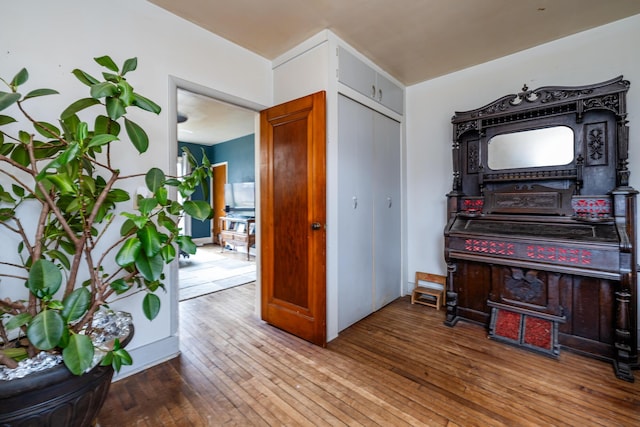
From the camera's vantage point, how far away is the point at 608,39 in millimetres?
2406

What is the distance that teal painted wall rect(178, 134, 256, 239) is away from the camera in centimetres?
686

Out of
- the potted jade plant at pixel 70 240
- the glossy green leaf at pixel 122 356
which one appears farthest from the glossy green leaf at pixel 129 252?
the glossy green leaf at pixel 122 356

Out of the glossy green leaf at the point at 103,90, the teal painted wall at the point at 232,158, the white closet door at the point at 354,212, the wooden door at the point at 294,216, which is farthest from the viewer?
Answer: the teal painted wall at the point at 232,158

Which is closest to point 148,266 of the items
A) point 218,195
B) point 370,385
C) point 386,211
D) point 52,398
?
point 52,398

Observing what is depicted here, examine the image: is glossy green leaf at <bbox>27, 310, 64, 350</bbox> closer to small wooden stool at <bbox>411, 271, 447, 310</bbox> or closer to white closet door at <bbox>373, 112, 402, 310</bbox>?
white closet door at <bbox>373, 112, 402, 310</bbox>

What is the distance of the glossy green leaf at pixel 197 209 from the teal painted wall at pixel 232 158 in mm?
5388

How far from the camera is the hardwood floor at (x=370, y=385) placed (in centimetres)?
160

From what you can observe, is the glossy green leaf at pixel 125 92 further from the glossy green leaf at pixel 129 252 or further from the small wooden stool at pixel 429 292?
the small wooden stool at pixel 429 292

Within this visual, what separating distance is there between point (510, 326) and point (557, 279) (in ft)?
1.81

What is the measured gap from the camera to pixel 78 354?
1.07 m

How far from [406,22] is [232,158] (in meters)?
5.88

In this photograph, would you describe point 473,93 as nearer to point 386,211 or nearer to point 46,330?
point 386,211

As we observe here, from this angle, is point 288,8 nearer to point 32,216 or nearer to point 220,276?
point 32,216

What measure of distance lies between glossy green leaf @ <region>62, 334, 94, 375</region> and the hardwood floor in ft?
2.49
